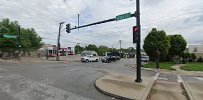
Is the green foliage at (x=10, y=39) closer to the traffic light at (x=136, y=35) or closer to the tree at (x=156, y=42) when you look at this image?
the tree at (x=156, y=42)

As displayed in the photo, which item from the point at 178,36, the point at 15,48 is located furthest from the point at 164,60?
the point at 15,48

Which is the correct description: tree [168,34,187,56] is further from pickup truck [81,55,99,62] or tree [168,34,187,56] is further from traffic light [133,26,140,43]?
traffic light [133,26,140,43]

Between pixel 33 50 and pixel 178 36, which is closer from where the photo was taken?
pixel 178 36

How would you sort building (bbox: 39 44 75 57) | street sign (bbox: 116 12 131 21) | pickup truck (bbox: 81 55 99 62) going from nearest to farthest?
street sign (bbox: 116 12 131 21), pickup truck (bbox: 81 55 99 62), building (bbox: 39 44 75 57)

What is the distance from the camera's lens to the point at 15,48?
59719 millimetres

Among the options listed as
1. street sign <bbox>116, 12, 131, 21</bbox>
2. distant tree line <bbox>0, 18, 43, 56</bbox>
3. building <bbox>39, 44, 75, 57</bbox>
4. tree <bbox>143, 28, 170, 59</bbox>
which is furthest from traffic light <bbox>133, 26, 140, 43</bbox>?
building <bbox>39, 44, 75, 57</bbox>

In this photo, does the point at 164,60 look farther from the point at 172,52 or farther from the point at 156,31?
the point at 156,31

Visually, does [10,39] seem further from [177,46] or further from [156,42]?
[177,46]

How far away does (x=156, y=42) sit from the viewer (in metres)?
44.2

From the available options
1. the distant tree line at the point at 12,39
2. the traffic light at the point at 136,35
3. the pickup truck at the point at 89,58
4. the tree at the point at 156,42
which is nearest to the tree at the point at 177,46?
the tree at the point at 156,42

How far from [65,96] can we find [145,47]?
35760 mm

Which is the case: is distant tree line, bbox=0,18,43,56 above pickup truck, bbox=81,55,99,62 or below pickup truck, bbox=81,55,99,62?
above

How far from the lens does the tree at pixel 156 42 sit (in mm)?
43559

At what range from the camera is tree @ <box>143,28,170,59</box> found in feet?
143
